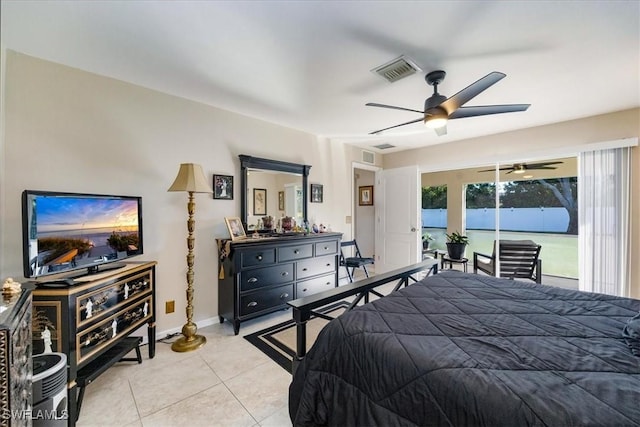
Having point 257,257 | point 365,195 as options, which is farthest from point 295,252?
point 365,195

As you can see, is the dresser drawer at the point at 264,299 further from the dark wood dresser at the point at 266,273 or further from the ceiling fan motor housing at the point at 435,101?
the ceiling fan motor housing at the point at 435,101

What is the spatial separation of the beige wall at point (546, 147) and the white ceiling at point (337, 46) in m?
0.35

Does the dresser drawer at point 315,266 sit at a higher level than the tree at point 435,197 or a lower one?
lower

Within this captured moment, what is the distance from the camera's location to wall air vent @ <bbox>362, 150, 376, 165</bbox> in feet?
15.8

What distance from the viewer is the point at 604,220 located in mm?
3066

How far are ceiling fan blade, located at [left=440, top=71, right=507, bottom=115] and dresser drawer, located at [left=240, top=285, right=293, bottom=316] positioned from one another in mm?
2435

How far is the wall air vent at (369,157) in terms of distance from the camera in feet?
15.8

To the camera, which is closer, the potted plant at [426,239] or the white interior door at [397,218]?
the white interior door at [397,218]

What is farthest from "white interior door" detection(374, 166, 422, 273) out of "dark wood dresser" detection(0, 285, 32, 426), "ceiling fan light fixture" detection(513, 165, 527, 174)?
"dark wood dresser" detection(0, 285, 32, 426)

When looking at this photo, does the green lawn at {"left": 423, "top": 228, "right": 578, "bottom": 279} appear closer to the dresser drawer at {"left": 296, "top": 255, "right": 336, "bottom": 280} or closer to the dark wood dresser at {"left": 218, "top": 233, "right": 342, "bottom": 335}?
the dresser drawer at {"left": 296, "top": 255, "right": 336, "bottom": 280}

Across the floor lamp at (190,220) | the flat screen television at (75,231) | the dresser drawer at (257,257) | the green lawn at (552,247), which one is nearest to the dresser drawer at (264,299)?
the dresser drawer at (257,257)

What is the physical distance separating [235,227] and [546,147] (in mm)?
4199

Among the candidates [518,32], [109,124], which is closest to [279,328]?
[109,124]

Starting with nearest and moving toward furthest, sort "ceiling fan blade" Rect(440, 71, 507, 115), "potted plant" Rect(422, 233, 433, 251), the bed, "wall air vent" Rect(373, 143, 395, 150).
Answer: the bed
"ceiling fan blade" Rect(440, 71, 507, 115)
"wall air vent" Rect(373, 143, 395, 150)
"potted plant" Rect(422, 233, 433, 251)
